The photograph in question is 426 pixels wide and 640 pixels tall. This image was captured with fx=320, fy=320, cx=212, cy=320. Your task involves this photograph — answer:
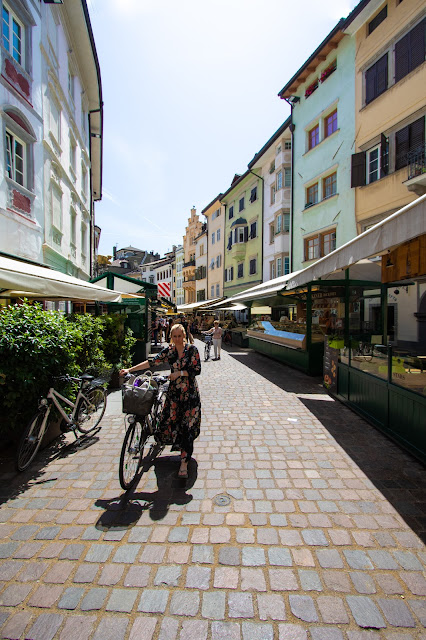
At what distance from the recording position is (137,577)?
2270mm

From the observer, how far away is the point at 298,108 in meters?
19.2

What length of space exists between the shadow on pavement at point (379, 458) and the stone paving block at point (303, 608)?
1.25m

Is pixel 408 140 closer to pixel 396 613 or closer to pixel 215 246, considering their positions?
pixel 396 613

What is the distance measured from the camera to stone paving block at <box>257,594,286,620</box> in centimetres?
198

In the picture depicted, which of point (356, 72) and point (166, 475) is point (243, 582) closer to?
point (166, 475)

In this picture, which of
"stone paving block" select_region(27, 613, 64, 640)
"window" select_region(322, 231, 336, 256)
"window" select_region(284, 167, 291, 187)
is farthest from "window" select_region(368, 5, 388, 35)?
"stone paving block" select_region(27, 613, 64, 640)

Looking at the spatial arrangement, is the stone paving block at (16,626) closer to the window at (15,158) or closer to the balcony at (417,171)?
the window at (15,158)

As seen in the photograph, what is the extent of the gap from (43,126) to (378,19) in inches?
555

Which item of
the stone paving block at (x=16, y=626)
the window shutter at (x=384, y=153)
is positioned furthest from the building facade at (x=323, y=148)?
the stone paving block at (x=16, y=626)

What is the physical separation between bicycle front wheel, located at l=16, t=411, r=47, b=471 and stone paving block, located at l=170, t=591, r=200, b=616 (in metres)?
2.55

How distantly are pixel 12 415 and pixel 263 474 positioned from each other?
3089 mm

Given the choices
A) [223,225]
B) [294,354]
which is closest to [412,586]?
[294,354]

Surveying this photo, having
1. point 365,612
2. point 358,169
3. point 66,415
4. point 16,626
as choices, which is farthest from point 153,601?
point 358,169

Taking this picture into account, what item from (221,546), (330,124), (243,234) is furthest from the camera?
(243,234)
